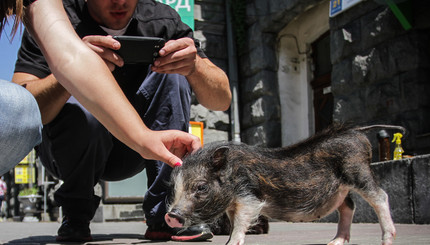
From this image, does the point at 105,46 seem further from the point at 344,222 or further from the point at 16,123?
the point at 344,222

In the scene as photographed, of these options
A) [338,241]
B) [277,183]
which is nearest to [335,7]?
[338,241]

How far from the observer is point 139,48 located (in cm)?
191

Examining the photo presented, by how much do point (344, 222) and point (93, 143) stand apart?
130 cm

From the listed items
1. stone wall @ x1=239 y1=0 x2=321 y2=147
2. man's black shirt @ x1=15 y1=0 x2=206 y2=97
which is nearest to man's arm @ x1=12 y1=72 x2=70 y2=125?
man's black shirt @ x1=15 y1=0 x2=206 y2=97

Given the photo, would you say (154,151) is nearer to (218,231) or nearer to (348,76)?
(218,231)

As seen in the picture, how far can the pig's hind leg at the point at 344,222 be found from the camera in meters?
2.02

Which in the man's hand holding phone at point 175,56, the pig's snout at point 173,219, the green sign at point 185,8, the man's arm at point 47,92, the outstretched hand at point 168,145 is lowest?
the pig's snout at point 173,219

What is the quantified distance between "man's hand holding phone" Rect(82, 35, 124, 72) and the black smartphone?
11cm

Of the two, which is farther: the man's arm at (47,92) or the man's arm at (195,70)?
the man's arm at (47,92)

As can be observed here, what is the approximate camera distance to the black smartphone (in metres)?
1.91

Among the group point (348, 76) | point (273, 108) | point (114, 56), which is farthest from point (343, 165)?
point (273, 108)

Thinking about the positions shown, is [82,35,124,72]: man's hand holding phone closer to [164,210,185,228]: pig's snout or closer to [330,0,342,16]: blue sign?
[164,210,185,228]: pig's snout

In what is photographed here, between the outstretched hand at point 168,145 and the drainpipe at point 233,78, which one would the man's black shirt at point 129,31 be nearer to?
the outstretched hand at point 168,145

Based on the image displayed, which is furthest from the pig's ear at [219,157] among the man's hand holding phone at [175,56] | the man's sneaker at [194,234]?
the man's sneaker at [194,234]
